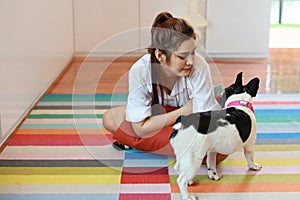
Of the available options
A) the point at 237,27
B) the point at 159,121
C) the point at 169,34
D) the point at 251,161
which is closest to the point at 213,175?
the point at 251,161

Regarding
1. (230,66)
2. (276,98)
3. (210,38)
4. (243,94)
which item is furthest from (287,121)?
(210,38)

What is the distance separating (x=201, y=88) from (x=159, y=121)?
0.62 ft

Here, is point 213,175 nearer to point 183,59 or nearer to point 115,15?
point 183,59

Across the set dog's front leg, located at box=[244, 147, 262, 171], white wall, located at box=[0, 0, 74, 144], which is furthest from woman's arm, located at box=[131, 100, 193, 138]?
white wall, located at box=[0, 0, 74, 144]

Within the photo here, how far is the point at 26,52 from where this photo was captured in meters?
2.18

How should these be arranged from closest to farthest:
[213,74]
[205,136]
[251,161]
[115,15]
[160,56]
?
[205,136], [160,56], [251,161], [213,74], [115,15]

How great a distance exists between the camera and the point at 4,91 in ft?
6.14

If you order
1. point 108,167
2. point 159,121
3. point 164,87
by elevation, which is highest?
point 164,87

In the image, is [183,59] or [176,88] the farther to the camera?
[176,88]

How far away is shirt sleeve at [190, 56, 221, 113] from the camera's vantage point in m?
1.58

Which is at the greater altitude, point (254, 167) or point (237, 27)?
point (237, 27)

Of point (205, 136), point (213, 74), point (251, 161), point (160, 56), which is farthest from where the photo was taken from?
point (213, 74)

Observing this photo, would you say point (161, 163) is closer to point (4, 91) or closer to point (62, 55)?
point (4, 91)

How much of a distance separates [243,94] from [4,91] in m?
0.92
